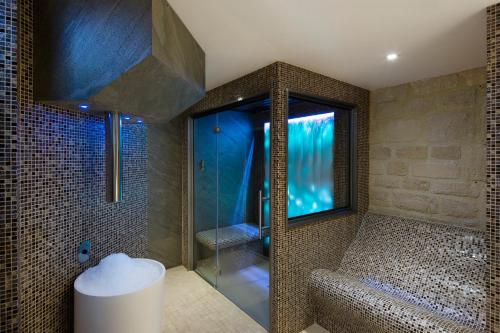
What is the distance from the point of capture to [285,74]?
1993mm

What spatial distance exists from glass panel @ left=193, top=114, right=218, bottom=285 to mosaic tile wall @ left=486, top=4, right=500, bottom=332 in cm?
245

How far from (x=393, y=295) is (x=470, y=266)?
2.03ft

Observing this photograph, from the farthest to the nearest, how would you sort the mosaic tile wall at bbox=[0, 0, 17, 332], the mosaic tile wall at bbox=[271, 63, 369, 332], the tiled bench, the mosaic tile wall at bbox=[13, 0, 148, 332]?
1. the mosaic tile wall at bbox=[271, 63, 369, 332]
2. the tiled bench
3. the mosaic tile wall at bbox=[13, 0, 148, 332]
4. the mosaic tile wall at bbox=[0, 0, 17, 332]

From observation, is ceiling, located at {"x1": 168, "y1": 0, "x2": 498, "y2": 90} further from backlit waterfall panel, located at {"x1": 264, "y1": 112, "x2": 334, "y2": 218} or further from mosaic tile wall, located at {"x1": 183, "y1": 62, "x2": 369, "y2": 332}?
backlit waterfall panel, located at {"x1": 264, "y1": 112, "x2": 334, "y2": 218}

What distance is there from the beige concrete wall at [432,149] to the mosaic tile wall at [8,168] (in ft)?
9.87

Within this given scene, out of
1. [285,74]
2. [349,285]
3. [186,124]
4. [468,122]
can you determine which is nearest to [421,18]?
[285,74]

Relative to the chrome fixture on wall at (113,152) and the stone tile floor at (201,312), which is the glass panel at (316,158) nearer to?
the stone tile floor at (201,312)

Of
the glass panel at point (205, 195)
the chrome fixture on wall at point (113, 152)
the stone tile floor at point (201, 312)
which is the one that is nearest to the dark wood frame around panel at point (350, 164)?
the stone tile floor at point (201, 312)

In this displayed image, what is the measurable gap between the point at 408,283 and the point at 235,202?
6.14ft

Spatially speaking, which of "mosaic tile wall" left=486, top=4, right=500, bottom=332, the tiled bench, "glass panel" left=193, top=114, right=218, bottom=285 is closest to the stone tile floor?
"glass panel" left=193, top=114, right=218, bottom=285

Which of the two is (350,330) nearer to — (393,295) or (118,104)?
(393,295)

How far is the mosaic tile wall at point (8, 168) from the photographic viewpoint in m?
1.01

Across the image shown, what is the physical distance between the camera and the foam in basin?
136 centimetres

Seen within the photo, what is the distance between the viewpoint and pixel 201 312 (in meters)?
2.38
